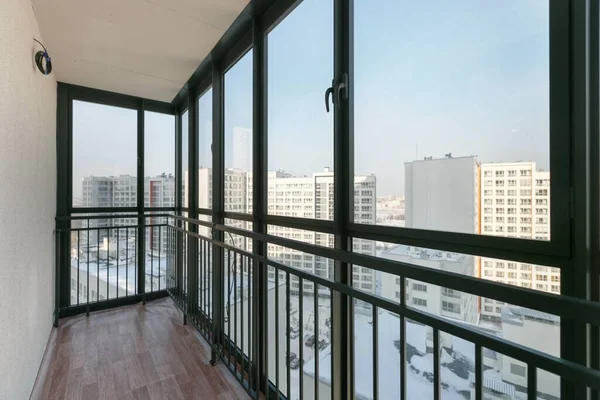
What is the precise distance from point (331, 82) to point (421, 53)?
42 centimetres

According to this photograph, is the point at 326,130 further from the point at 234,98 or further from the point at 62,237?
the point at 62,237

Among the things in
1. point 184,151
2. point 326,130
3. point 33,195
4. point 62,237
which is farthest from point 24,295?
point 184,151

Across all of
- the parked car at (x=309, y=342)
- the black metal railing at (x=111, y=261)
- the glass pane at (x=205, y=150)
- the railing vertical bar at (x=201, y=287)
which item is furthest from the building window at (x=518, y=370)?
the black metal railing at (x=111, y=261)

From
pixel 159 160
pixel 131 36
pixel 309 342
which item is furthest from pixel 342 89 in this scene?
pixel 159 160

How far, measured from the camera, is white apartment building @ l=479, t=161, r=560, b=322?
2.38 ft

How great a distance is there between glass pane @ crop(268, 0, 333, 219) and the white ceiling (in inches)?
16.3

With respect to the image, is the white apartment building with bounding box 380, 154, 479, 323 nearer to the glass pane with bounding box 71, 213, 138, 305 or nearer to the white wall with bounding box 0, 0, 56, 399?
the white wall with bounding box 0, 0, 56, 399

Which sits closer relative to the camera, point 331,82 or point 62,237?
point 331,82

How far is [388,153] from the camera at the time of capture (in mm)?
1120

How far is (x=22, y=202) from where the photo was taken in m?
1.54

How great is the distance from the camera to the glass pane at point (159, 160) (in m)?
3.46

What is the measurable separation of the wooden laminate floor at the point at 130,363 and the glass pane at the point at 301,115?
1.21 m

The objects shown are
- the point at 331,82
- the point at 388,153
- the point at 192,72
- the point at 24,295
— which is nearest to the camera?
the point at 388,153

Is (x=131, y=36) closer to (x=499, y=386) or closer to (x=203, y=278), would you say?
(x=203, y=278)
